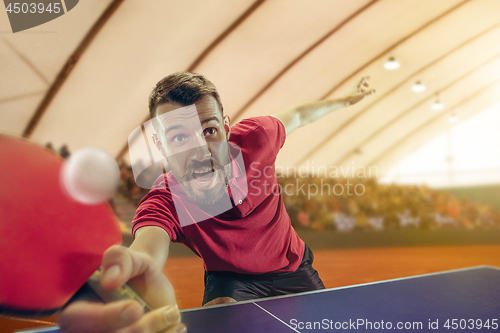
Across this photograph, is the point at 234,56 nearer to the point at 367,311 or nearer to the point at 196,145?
the point at 196,145

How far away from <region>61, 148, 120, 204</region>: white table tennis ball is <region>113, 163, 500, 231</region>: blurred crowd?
2317 millimetres

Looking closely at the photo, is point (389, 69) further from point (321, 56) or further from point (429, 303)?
point (429, 303)

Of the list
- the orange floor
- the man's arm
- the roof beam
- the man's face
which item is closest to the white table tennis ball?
the man's face

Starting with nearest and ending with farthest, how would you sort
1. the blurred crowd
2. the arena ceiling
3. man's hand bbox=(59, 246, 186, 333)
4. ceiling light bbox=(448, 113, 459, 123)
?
man's hand bbox=(59, 246, 186, 333), the arena ceiling, the blurred crowd, ceiling light bbox=(448, 113, 459, 123)

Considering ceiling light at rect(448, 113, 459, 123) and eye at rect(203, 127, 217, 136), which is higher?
ceiling light at rect(448, 113, 459, 123)

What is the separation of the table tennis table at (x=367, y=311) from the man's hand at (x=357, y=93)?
0.83 meters

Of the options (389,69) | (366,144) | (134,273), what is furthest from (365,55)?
(134,273)

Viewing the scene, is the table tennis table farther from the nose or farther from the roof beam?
the roof beam

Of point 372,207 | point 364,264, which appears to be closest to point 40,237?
point 364,264

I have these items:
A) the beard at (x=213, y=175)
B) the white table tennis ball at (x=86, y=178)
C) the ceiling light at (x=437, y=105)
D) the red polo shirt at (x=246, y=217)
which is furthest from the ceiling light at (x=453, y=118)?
the white table tennis ball at (x=86, y=178)

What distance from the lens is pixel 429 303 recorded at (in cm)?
63

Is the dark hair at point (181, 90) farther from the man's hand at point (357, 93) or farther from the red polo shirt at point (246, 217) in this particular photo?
the man's hand at point (357, 93)

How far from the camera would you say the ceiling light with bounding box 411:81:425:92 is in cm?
392

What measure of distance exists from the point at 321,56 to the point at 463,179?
279 cm
